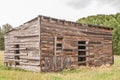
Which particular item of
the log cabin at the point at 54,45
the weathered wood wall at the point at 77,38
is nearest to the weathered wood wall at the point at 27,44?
the log cabin at the point at 54,45

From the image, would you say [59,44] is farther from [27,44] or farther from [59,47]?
[27,44]

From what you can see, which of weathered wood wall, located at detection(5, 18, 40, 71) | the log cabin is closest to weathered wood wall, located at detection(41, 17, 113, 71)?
the log cabin

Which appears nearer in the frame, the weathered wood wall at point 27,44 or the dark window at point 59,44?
the weathered wood wall at point 27,44

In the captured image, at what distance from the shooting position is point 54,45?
21047mm

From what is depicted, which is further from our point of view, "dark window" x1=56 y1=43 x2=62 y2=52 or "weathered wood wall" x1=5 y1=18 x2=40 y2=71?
"dark window" x1=56 y1=43 x2=62 y2=52

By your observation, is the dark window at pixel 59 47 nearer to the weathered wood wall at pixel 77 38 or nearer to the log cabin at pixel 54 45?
the log cabin at pixel 54 45

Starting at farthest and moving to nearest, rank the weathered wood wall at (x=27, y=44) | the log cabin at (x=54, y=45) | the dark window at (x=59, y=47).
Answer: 1. the dark window at (x=59, y=47)
2. the weathered wood wall at (x=27, y=44)
3. the log cabin at (x=54, y=45)

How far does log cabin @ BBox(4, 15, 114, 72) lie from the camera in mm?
20375

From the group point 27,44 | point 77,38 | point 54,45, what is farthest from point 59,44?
point 27,44

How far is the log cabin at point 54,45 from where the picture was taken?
20375mm

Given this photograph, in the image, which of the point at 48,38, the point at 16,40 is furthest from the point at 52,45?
the point at 16,40

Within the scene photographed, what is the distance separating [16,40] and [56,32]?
4410mm

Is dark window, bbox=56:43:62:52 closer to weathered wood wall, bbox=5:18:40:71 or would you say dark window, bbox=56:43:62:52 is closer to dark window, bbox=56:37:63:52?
dark window, bbox=56:37:63:52

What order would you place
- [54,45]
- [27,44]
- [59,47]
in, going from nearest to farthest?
[54,45] < [59,47] < [27,44]
